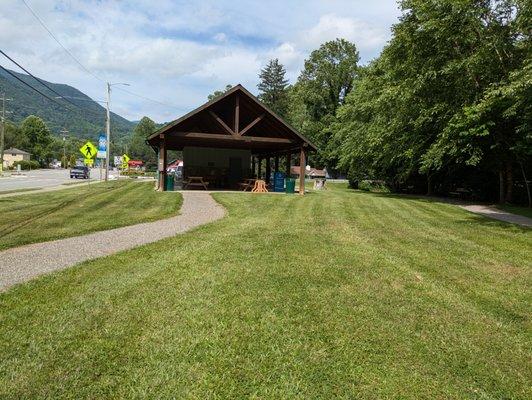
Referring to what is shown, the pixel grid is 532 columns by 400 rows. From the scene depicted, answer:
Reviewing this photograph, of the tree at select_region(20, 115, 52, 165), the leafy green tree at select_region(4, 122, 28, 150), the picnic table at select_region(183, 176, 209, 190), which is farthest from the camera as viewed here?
the leafy green tree at select_region(4, 122, 28, 150)

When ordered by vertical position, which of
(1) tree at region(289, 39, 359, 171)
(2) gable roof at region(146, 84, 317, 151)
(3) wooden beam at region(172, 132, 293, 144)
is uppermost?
(1) tree at region(289, 39, 359, 171)

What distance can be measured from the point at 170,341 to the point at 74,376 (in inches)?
35.0

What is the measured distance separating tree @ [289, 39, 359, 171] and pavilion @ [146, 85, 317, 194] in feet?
75.3

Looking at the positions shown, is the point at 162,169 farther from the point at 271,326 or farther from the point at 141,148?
the point at 141,148

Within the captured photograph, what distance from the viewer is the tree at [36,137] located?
10412 centimetres

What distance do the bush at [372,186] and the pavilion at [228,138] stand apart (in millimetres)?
10638

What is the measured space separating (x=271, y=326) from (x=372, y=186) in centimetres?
3525

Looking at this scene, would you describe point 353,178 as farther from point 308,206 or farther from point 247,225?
point 247,225

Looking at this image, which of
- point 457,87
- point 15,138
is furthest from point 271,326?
point 15,138

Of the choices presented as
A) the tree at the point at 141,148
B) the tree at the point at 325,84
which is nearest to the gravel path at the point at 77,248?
the tree at the point at 325,84

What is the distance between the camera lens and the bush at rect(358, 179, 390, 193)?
36463 mm

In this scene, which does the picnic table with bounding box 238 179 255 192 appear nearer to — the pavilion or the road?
the pavilion

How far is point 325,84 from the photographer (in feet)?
180

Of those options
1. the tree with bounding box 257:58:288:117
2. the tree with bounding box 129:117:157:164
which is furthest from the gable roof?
the tree with bounding box 129:117:157:164
